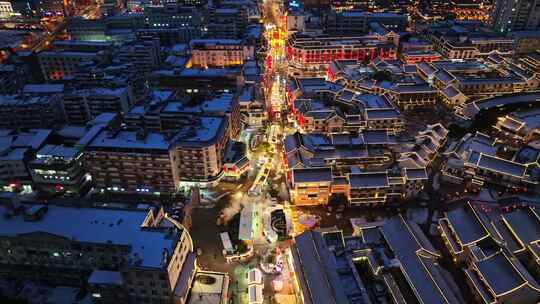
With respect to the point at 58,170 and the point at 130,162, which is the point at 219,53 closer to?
the point at 130,162

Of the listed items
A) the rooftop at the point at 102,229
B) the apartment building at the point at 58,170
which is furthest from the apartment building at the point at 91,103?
the rooftop at the point at 102,229

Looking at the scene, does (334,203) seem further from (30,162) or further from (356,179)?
(30,162)

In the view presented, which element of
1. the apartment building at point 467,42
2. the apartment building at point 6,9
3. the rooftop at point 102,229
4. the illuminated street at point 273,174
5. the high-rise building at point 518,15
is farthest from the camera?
the apartment building at point 6,9

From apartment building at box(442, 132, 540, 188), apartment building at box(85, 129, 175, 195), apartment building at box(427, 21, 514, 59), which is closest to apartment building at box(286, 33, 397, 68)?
apartment building at box(427, 21, 514, 59)

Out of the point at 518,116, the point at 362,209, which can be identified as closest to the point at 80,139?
the point at 362,209

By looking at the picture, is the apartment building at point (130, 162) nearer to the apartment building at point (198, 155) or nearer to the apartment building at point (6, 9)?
the apartment building at point (198, 155)

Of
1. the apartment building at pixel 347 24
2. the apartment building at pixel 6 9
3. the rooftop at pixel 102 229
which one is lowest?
the rooftop at pixel 102 229

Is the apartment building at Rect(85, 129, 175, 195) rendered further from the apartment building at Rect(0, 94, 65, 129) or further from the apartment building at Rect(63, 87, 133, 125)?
the apartment building at Rect(0, 94, 65, 129)

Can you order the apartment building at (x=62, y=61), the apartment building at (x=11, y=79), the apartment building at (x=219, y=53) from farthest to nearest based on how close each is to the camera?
the apartment building at (x=219, y=53) < the apartment building at (x=62, y=61) < the apartment building at (x=11, y=79)
